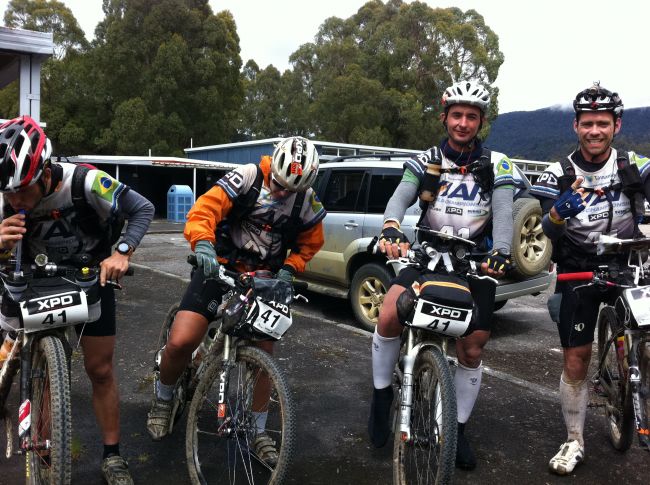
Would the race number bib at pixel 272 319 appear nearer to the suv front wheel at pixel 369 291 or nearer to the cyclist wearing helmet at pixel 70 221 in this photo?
the cyclist wearing helmet at pixel 70 221

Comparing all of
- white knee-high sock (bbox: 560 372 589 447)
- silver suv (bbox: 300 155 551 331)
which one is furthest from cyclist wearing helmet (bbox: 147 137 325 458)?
silver suv (bbox: 300 155 551 331)

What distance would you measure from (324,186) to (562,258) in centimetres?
435

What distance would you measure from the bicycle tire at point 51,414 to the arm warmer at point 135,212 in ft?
2.24

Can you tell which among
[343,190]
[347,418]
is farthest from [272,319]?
[343,190]

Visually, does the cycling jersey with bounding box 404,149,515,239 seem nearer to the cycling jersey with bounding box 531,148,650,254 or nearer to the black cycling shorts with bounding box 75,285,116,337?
the cycling jersey with bounding box 531,148,650,254

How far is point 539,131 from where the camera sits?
56.1m

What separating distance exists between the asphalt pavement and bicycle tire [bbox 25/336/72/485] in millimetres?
544

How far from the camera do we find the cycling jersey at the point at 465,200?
3.38 m

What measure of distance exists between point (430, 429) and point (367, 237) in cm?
413

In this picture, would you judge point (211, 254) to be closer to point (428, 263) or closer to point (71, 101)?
point (428, 263)

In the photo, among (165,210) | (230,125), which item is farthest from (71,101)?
(165,210)

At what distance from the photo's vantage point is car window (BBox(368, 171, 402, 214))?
22.3ft

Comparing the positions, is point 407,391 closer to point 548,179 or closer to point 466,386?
point 466,386

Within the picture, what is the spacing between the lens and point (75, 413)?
4043 millimetres
